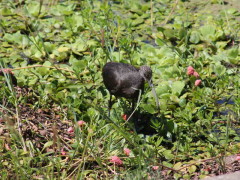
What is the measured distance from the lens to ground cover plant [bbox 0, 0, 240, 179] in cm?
428

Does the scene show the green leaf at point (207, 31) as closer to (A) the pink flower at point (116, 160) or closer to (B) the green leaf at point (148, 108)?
(B) the green leaf at point (148, 108)

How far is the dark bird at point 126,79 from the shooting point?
16.4 feet

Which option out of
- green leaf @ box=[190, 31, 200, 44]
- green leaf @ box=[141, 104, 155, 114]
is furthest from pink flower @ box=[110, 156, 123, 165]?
green leaf @ box=[190, 31, 200, 44]

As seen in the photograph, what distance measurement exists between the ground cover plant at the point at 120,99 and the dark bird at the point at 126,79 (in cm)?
16

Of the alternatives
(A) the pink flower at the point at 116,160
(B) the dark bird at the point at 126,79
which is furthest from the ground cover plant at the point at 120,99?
(B) the dark bird at the point at 126,79

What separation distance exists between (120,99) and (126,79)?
0.53 m

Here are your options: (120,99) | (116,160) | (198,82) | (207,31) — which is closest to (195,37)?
(207,31)

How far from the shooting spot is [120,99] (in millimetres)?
5477

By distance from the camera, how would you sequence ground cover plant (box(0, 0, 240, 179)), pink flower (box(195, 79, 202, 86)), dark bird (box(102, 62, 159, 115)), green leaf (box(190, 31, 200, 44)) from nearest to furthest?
ground cover plant (box(0, 0, 240, 179)) < dark bird (box(102, 62, 159, 115)) < pink flower (box(195, 79, 202, 86)) < green leaf (box(190, 31, 200, 44))

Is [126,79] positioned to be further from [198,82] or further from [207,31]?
[207,31]

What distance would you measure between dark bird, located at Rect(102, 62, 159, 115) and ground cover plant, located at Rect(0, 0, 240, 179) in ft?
0.54

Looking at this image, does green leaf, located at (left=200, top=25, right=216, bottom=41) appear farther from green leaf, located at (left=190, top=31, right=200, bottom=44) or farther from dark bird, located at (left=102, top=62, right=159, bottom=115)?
dark bird, located at (left=102, top=62, right=159, bottom=115)

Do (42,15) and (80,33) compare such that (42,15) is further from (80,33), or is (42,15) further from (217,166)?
(217,166)

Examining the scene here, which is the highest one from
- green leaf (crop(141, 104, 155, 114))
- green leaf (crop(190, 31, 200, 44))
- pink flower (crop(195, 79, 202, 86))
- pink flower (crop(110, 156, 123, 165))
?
green leaf (crop(190, 31, 200, 44))
